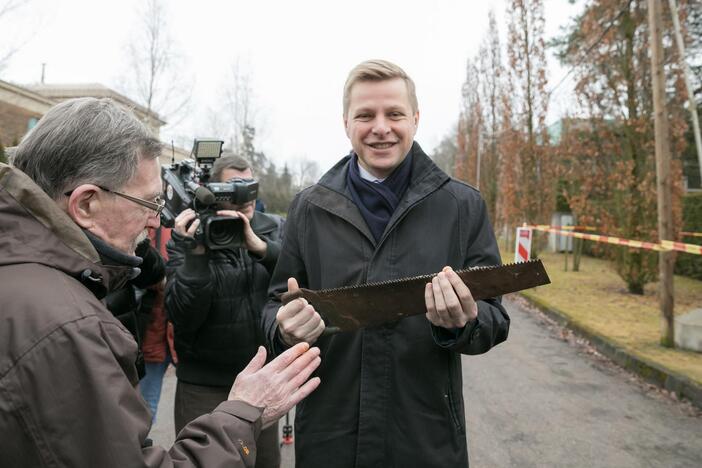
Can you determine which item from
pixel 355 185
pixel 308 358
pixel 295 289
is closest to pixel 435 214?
pixel 355 185

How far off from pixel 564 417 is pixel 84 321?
4.85m

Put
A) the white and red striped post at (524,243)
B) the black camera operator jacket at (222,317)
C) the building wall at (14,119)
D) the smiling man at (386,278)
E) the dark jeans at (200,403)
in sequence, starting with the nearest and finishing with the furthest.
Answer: the smiling man at (386,278)
the black camera operator jacket at (222,317)
the dark jeans at (200,403)
the white and red striped post at (524,243)
the building wall at (14,119)

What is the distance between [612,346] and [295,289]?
262 inches

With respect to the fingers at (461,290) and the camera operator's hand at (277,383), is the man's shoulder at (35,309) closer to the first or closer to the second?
the camera operator's hand at (277,383)

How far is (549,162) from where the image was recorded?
1630 cm

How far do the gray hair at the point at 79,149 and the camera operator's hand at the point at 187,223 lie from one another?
1046mm

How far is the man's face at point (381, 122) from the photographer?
1.99 metres

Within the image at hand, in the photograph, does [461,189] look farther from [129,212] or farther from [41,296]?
[41,296]

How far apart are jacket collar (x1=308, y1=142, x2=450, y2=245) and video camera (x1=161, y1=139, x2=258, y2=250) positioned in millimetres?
759

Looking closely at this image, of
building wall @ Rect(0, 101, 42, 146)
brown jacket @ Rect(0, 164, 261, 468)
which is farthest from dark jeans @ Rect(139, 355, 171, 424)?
building wall @ Rect(0, 101, 42, 146)

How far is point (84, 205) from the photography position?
143cm

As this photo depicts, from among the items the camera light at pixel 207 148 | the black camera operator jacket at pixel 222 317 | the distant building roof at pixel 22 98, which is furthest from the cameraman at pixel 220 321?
the distant building roof at pixel 22 98

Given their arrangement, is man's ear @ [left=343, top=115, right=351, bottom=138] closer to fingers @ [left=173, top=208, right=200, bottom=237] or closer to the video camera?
the video camera

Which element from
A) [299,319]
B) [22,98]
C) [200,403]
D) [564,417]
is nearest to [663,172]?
[564,417]
